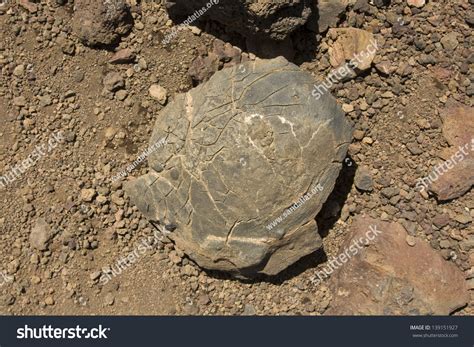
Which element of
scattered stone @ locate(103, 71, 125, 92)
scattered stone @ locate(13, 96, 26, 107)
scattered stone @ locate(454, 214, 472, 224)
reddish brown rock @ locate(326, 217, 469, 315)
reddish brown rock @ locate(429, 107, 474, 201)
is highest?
scattered stone @ locate(13, 96, 26, 107)

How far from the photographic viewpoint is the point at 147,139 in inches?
206

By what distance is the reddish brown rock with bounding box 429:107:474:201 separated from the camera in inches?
201

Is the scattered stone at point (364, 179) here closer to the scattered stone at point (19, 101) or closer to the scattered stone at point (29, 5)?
the scattered stone at point (19, 101)

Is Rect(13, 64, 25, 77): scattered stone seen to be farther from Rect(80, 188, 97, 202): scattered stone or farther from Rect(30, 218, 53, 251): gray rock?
Rect(30, 218, 53, 251): gray rock

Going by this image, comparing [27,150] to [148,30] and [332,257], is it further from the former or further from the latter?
[332,257]

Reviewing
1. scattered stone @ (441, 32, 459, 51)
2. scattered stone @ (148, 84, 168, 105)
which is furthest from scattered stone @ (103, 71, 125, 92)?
scattered stone @ (441, 32, 459, 51)

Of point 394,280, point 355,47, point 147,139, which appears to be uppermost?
point 355,47

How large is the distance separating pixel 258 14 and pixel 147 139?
61.0 inches

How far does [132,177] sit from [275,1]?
204cm

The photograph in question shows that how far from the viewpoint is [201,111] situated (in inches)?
183

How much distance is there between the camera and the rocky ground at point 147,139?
5.10 metres

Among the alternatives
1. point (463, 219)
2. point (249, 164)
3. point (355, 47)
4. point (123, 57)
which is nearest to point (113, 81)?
point (123, 57)

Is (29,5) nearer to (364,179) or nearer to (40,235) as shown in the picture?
(40,235)

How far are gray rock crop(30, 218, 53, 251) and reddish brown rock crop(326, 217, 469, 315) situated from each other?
2697 millimetres
